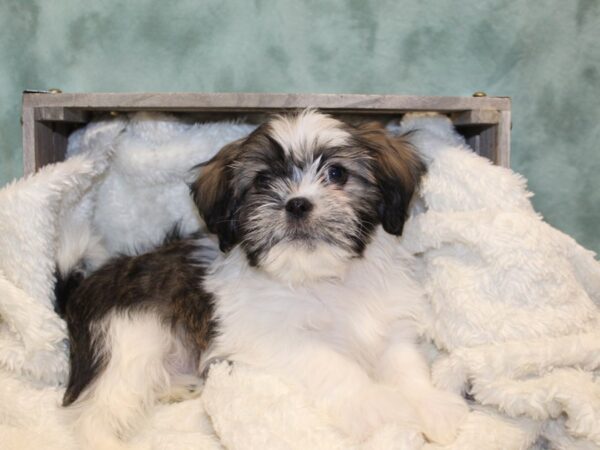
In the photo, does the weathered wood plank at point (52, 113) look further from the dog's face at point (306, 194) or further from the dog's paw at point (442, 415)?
the dog's paw at point (442, 415)

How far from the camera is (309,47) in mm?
3326

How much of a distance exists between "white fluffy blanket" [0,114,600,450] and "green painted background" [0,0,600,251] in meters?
0.43

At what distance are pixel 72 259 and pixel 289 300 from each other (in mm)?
1014

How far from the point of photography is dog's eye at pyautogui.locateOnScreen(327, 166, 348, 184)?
7.73ft

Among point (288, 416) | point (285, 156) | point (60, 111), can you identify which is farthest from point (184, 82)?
point (288, 416)

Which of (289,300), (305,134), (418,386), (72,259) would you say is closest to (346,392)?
(418,386)

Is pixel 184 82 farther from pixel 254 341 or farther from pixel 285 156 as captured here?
pixel 254 341

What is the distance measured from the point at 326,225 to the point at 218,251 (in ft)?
2.45

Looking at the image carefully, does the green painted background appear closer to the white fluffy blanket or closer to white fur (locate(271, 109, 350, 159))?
the white fluffy blanket

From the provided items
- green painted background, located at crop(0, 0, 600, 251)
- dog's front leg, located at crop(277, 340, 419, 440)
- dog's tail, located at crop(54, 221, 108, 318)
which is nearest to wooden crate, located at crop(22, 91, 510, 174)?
dog's tail, located at crop(54, 221, 108, 318)

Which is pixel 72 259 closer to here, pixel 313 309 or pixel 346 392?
pixel 313 309

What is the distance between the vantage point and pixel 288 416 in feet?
6.76

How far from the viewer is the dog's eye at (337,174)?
2.36 meters

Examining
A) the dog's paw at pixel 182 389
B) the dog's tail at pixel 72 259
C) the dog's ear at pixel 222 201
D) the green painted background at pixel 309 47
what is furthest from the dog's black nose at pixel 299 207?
the green painted background at pixel 309 47
